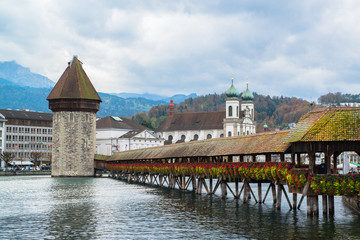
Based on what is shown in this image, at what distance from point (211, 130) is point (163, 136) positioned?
1375cm

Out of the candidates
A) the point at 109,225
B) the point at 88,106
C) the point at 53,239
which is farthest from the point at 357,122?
the point at 88,106

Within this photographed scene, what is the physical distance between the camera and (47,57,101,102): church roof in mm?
89375

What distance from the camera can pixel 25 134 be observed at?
134 m

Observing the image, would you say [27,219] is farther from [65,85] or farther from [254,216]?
[65,85]

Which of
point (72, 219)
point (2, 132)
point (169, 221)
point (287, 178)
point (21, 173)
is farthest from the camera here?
point (2, 132)

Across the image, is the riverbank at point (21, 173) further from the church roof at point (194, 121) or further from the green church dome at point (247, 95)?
the green church dome at point (247, 95)

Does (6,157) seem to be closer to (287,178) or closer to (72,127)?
(72,127)

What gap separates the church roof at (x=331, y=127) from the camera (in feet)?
80.3

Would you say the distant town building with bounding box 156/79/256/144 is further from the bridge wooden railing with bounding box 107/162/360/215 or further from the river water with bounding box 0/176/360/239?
the river water with bounding box 0/176/360/239

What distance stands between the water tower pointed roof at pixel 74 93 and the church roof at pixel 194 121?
64674 mm

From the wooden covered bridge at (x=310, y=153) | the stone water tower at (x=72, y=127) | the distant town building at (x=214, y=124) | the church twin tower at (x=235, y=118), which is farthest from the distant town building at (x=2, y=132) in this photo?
the wooden covered bridge at (x=310, y=153)

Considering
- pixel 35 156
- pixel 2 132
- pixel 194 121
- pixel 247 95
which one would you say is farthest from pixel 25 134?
pixel 247 95

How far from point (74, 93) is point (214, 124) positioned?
224 feet

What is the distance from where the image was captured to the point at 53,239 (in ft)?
70.4
